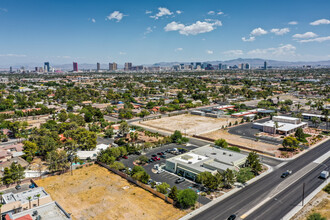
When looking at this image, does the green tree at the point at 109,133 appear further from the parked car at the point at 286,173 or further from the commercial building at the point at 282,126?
the commercial building at the point at 282,126

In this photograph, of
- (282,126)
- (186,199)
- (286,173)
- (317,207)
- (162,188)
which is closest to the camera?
(186,199)

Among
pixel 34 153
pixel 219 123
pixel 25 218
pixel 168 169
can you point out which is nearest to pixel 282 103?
pixel 219 123

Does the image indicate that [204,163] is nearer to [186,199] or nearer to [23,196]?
[186,199]

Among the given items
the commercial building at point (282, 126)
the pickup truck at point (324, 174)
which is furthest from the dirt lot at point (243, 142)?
the pickup truck at point (324, 174)

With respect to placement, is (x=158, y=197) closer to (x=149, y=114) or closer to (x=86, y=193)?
(x=86, y=193)

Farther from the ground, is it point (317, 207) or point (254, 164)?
point (254, 164)

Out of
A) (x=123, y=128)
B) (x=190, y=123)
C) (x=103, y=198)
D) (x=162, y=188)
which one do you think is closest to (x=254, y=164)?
(x=162, y=188)
